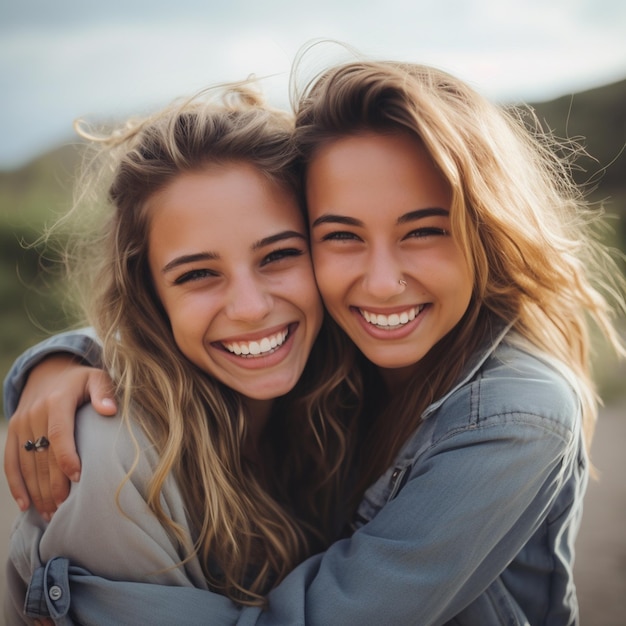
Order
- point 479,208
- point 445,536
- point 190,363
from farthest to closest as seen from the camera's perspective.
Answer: point 190,363 < point 479,208 < point 445,536

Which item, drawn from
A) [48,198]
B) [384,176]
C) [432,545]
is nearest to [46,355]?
[384,176]

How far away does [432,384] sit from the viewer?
91.2 inches

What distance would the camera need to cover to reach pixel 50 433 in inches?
83.0

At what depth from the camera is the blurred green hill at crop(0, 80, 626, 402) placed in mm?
7535

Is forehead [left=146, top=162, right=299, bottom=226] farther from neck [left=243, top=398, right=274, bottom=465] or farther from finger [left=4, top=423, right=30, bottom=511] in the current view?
finger [left=4, top=423, right=30, bottom=511]

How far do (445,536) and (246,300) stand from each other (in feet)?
2.76

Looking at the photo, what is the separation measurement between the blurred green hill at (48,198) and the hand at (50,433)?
4321 mm

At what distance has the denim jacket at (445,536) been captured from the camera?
187 cm

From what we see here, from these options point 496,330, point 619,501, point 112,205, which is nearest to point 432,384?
point 496,330

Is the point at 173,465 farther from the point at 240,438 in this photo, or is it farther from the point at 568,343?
the point at 568,343

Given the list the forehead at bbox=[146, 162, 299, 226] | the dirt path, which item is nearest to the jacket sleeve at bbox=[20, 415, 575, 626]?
the forehead at bbox=[146, 162, 299, 226]

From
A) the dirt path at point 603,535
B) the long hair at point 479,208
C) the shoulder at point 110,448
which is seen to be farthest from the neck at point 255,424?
the dirt path at point 603,535

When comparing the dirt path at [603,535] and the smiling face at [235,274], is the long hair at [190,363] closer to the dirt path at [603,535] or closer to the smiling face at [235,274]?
the smiling face at [235,274]

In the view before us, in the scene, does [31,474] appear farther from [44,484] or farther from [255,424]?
[255,424]
